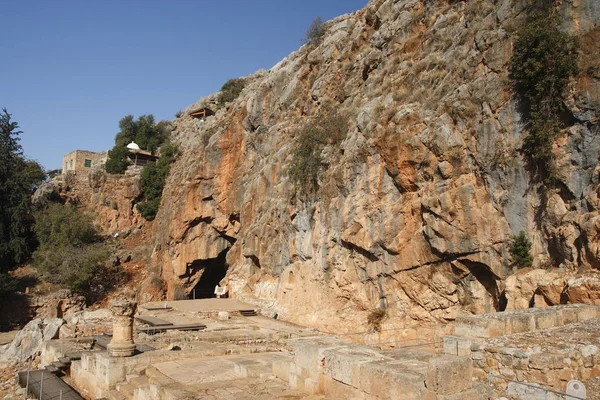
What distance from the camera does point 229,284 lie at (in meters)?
26.7

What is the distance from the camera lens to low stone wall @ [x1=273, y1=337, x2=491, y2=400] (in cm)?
573

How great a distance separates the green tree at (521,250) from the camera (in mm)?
12570

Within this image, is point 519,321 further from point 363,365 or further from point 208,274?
point 208,274

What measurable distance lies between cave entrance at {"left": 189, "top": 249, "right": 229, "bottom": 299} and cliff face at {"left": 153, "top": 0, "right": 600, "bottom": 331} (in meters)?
7.37

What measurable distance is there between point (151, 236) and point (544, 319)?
33.3 metres

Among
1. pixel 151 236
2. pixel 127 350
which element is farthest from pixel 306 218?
pixel 151 236

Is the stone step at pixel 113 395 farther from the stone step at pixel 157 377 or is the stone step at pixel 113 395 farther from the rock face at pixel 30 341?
the rock face at pixel 30 341

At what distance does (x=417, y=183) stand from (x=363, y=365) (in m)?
9.78

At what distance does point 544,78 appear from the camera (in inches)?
495

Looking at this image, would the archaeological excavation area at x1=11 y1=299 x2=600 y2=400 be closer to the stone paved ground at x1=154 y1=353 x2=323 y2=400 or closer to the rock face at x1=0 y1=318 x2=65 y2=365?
the stone paved ground at x1=154 y1=353 x2=323 y2=400

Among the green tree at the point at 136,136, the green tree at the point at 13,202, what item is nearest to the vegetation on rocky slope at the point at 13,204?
the green tree at the point at 13,202

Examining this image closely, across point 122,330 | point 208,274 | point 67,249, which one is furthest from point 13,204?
point 122,330

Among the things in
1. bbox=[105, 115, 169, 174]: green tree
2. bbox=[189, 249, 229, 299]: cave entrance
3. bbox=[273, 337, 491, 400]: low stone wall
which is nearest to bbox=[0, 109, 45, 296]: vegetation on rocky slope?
bbox=[105, 115, 169, 174]: green tree

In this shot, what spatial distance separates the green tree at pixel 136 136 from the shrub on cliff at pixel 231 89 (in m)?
6.99
